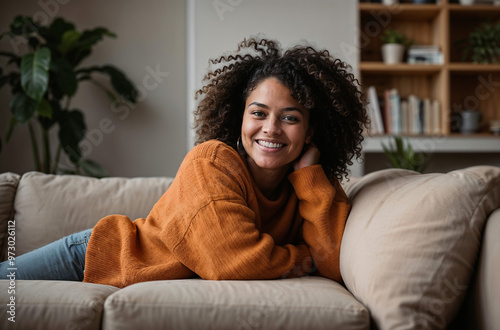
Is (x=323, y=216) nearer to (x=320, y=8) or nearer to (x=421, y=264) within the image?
(x=421, y=264)

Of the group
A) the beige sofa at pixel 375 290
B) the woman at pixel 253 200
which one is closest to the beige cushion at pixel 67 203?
the woman at pixel 253 200

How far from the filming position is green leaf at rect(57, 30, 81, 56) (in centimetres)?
300

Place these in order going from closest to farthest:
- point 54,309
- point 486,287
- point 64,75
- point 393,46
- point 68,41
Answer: point 486,287 → point 54,309 → point 64,75 → point 68,41 → point 393,46

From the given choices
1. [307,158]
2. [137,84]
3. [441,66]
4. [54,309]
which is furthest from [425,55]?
[54,309]

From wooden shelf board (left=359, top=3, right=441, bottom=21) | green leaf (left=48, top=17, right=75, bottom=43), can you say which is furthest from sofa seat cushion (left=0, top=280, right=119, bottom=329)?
wooden shelf board (left=359, top=3, right=441, bottom=21)

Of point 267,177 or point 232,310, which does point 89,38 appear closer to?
point 267,177

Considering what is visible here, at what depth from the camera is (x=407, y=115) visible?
3.39 m

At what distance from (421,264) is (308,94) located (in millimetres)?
618

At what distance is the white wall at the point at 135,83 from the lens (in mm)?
3506

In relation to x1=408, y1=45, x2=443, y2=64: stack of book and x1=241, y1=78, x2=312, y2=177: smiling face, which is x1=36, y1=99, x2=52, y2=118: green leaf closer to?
x1=241, y1=78, x2=312, y2=177: smiling face

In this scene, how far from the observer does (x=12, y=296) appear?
116 cm

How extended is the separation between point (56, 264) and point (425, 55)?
111 inches

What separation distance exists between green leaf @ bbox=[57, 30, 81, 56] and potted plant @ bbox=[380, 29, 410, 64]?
206cm

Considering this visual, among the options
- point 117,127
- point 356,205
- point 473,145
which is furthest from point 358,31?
point 356,205
